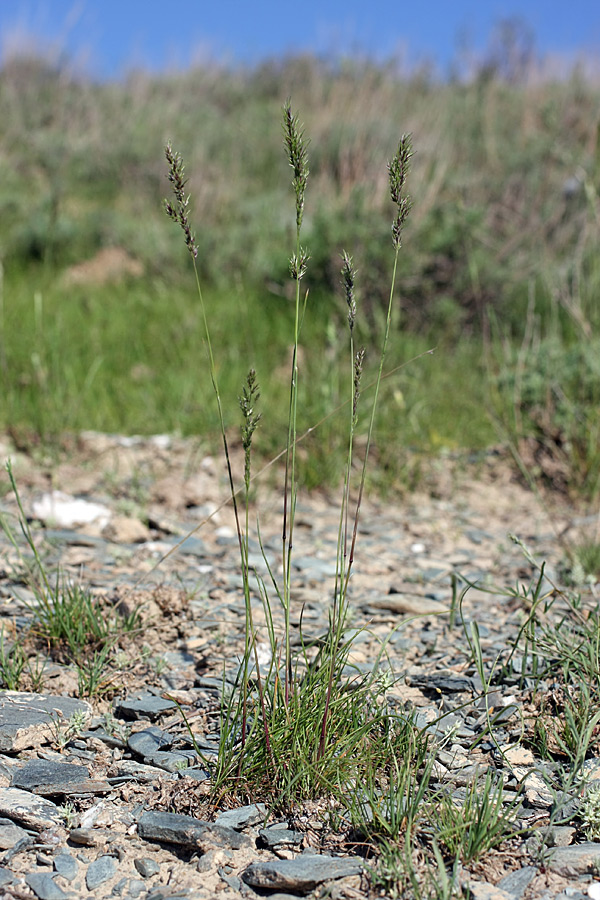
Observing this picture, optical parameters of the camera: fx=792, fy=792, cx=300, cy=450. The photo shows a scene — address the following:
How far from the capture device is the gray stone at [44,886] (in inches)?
60.2

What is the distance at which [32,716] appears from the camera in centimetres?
205

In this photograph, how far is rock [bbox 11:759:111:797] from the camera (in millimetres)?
1828

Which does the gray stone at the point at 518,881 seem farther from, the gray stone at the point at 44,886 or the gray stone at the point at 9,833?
the gray stone at the point at 9,833

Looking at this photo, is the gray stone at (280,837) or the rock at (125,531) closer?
the gray stone at (280,837)

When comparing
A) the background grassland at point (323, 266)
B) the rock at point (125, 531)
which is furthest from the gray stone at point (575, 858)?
the background grassland at point (323, 266)

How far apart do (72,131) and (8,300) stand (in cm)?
739

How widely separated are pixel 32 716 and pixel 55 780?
0.82ft

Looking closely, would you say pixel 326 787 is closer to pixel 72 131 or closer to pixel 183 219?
pixel 183 219

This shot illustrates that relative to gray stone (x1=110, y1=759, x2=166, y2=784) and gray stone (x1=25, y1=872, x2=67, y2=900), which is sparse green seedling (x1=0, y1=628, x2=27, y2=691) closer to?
gray stone (x1=110, y1=759, x2=166, y2=784)

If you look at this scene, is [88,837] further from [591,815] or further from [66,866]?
[591,815]

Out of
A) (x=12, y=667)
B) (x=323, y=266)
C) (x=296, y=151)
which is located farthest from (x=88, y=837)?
(x=323, y=266)

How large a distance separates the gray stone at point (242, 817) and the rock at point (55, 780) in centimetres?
30

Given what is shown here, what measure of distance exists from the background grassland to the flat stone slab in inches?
84.2

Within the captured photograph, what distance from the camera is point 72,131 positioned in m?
12.7
